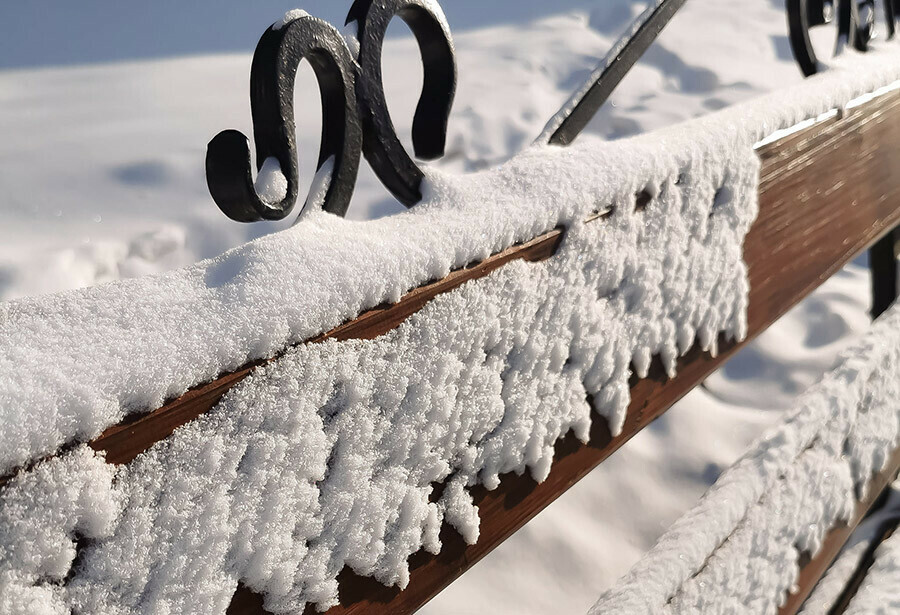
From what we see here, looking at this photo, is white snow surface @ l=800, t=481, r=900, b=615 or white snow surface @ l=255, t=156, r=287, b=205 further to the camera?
white snow surface @ l=800, t=481, r=900, b=615

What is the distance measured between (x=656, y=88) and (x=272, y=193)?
17.4 ft

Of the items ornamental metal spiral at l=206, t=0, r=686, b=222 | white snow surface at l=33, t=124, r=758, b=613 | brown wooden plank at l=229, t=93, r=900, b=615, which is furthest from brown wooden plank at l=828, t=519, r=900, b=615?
ornamental metal spiral at l=206, t=0, r=686, b=222

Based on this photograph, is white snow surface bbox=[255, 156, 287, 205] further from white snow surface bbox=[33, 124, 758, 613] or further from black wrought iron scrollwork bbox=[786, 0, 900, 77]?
black wrought iron scrollwork bbox=[786, 0, 900, 77]

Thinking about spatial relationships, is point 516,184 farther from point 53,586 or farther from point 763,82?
point 763,82

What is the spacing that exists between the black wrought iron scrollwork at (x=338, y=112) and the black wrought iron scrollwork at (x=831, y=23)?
904 millimetres

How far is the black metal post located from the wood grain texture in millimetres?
612

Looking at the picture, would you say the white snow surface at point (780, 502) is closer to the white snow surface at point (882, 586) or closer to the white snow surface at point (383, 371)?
the white snow surface at point (882, 586)

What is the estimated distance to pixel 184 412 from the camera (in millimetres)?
490

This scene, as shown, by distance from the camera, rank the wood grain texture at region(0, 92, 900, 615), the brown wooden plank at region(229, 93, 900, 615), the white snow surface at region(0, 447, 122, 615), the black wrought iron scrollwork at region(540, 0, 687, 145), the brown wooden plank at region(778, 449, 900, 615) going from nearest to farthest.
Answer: the white snow surface at region(0, 447, 122, 615), the wood grain texture at region(0, 92, 900, 615), the brown wooden plank at region(229, 93, 900, 615), the black wrought iron scrollwork at region(540, 0, 687, 145), the brown wooden plank at region(778, 449, 900, 615)

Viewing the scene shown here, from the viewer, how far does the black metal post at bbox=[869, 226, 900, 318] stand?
221 cm

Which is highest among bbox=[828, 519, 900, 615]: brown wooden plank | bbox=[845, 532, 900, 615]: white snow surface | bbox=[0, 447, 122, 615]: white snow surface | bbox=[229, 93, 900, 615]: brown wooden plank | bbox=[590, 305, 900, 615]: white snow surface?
bbox=[0, 447, 122, 615]: white snow surface

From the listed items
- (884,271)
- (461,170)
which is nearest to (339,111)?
(884,271)

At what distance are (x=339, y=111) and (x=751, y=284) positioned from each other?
0.79 m

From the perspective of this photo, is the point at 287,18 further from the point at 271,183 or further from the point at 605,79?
the point at 605,79
